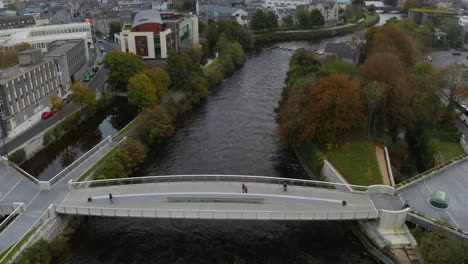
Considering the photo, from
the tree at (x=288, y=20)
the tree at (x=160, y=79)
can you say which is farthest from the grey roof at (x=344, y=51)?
the tree at (x=288, y=20)

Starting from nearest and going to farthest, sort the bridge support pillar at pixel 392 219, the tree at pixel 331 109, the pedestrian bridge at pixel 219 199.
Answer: the bridge support pillar at pixel 392 219
the pedestrian bridge at pixel 219 199
the tree at pixel 331 109

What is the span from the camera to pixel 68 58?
67.8m

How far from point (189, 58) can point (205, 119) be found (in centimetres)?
1361

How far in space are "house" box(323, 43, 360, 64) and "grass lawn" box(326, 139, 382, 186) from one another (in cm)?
3585

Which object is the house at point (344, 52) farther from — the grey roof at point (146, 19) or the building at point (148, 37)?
the grey roof at point (146, 19)

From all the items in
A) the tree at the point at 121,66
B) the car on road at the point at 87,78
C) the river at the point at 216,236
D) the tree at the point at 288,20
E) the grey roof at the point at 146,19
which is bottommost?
the river at the point at 216,236

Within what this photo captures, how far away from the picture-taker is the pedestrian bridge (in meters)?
32.9

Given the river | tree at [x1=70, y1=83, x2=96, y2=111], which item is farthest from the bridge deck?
tree at [x1=70, y1=83, x2=96, y2=111]

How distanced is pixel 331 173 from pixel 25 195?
1124 inches

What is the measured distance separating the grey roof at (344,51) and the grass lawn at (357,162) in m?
36.5

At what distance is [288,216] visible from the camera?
3275cm

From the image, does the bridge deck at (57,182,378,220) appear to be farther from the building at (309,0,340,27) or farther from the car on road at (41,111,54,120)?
the building at (309,0,340,27)

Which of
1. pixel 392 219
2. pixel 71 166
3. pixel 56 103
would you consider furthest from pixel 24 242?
pixel 56 103

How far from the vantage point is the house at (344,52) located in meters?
77.5
